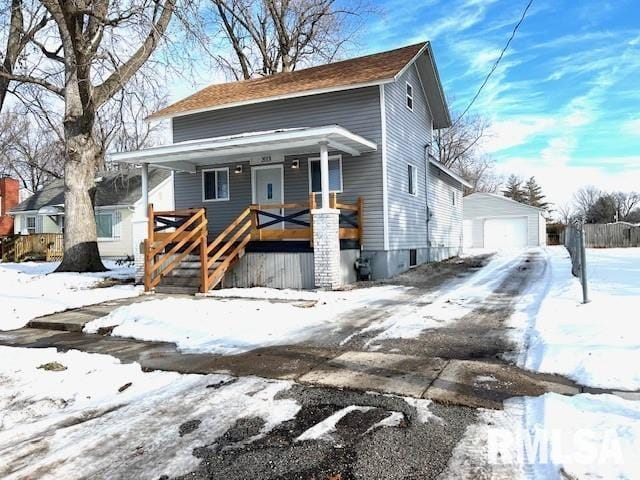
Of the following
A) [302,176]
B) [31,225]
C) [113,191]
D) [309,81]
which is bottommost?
[31,225]

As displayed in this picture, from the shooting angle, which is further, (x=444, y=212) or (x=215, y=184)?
(x=444, y=212)

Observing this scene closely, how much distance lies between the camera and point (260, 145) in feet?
35.8

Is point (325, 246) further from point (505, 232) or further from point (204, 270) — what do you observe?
point (505, 232)

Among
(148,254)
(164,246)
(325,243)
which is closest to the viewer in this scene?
(325,243)

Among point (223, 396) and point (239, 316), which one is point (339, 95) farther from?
point (223, 396)

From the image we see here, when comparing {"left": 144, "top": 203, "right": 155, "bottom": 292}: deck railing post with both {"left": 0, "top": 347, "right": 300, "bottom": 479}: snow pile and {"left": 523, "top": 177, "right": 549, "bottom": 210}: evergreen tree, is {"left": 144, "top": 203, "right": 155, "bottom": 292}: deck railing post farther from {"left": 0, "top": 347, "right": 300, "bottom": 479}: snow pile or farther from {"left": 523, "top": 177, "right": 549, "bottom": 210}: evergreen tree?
{"left": 523, "top": 177, "right": 549, "bottom": 210}: evergreen tree

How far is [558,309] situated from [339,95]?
851 centimetres

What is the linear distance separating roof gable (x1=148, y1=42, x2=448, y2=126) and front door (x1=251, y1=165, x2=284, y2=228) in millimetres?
2034

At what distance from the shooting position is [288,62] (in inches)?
1065

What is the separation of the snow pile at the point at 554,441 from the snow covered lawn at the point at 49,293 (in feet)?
24.8

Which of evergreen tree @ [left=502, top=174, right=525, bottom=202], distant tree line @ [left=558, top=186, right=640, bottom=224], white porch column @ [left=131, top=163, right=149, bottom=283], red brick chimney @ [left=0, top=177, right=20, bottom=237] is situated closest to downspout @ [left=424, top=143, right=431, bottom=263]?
white porch column @ [left=131, top=163, right=149, bottom=283]

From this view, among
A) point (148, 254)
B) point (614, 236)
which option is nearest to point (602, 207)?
point (614, 236)

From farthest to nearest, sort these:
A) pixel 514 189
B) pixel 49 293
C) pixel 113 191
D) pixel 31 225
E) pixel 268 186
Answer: pixel 514 189
pixel 31 225
pixel 113 191
pixel 268 186
pixel 49 293

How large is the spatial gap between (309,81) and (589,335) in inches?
431
